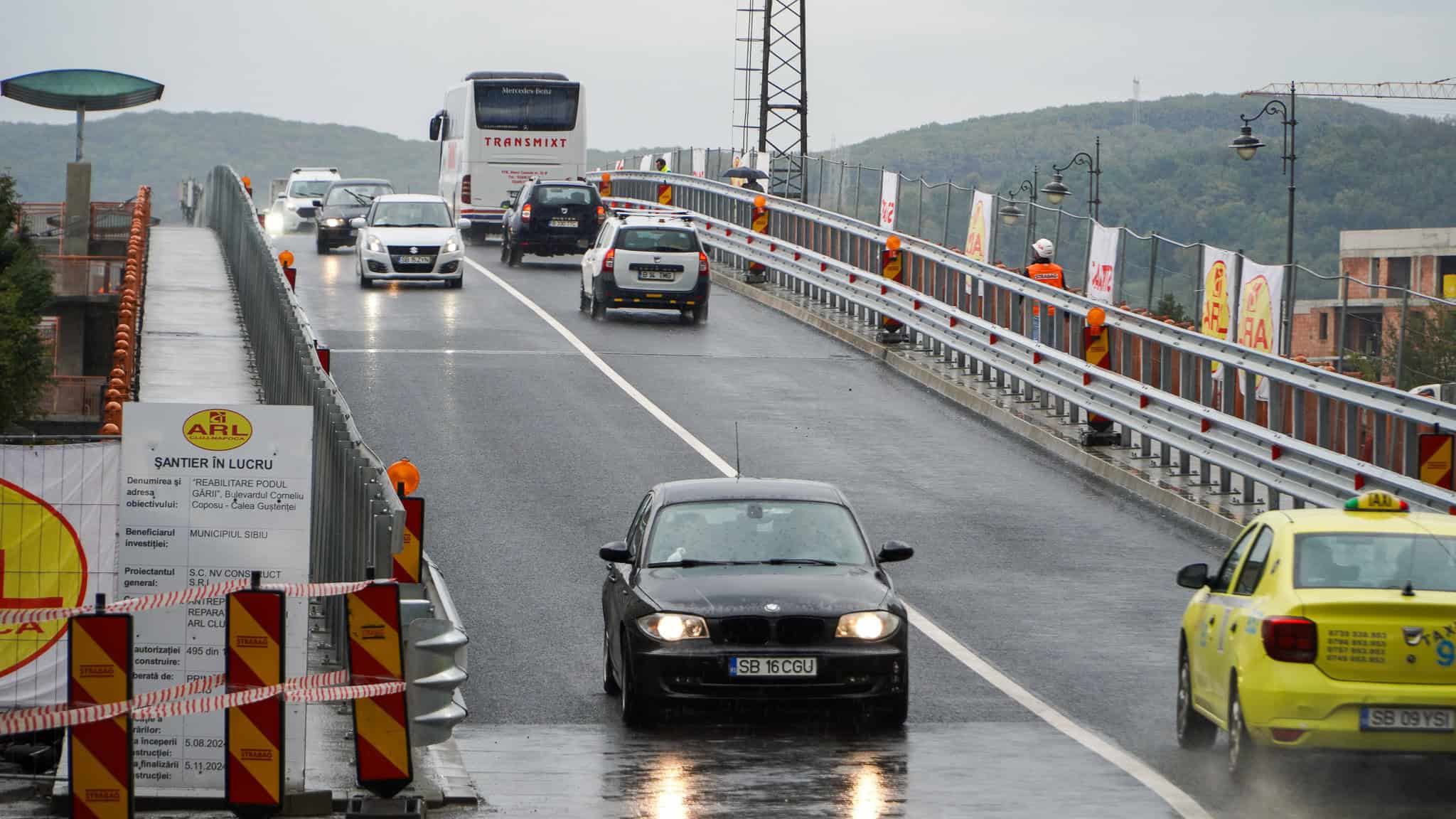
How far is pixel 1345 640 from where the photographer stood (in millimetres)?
9141

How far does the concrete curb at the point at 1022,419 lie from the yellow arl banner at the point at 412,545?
27.8ft

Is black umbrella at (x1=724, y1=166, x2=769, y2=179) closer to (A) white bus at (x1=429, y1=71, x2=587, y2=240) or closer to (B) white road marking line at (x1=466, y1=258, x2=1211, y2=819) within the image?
(A) white bus at (x1=429, y1=71, x2=587, y2=240)

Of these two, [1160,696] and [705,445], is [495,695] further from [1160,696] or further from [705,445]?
[705,445]

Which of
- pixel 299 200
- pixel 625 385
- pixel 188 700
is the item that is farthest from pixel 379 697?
pixel 299 200

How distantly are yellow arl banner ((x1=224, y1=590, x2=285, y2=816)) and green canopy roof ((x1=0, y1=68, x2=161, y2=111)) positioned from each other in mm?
53725

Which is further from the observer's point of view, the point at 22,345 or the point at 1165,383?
the point at 22,345

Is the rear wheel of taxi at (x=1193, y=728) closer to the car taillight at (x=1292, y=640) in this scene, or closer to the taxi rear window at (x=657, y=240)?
the car taillight at (x=1292, y=640)

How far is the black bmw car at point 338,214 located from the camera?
46.8 m

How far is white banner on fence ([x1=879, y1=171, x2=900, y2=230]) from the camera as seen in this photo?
3641cm

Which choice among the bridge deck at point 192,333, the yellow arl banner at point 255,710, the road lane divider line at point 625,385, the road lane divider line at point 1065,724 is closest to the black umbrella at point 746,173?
the road lane divider line at point 625,385

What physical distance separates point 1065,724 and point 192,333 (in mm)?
20909

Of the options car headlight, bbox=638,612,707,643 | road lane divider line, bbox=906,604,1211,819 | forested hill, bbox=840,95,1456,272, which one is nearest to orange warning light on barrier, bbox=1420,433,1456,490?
road lane divider line, bbox=906,604,1211,819

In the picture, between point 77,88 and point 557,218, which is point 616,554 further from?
point 77,88

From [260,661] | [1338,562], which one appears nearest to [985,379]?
[1338,562]
